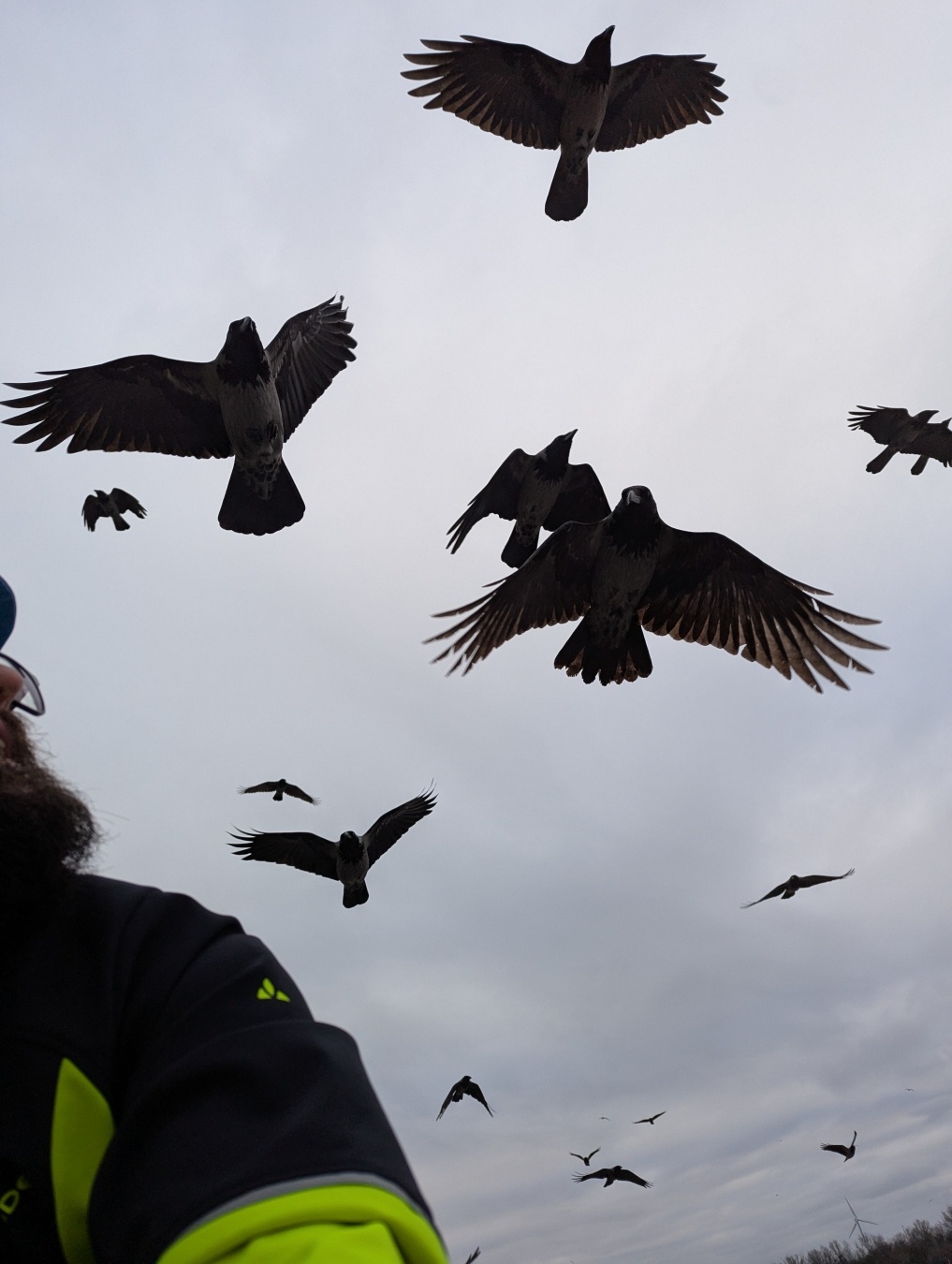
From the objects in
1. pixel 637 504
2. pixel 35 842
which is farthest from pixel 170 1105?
pixel 637 504

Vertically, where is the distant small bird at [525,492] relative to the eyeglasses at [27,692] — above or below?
above

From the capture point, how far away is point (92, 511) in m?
13.5

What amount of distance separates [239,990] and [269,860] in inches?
528

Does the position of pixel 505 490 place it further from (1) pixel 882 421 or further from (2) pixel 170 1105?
(2) pixel 170 1105

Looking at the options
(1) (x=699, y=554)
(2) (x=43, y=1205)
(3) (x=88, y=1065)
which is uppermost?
(1) (x=699, y=554)

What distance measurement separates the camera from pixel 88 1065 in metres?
1.83

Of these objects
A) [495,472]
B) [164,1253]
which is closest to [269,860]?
[495,472]

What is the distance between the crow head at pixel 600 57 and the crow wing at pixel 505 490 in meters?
4.76

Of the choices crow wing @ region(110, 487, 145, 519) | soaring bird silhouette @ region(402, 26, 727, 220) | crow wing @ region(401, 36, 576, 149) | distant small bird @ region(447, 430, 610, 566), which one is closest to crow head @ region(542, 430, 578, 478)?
distant small bird @ region(447, 430, 610, 566)

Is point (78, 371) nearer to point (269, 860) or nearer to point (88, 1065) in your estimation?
point (269, 860)

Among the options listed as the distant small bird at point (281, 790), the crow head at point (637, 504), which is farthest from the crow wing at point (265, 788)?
the crow head at point (637, 504)

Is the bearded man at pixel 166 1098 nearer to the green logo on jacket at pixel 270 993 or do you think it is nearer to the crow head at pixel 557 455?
the green logo on jacket at pixel 270 993

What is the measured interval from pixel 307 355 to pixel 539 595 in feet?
15.0

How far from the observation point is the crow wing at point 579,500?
14.5m
